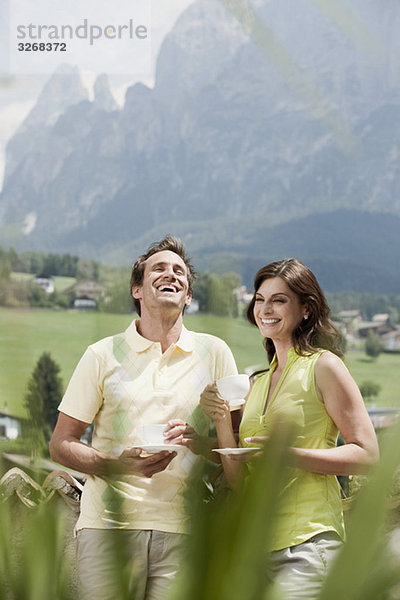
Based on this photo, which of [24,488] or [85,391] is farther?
[85,391]

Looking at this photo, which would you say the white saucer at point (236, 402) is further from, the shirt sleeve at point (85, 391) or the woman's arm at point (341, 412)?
the shirt sleeve at point (85, 391)

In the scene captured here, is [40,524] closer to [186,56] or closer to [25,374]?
[25,374]

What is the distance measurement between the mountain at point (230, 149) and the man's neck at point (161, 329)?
1931 centimetres

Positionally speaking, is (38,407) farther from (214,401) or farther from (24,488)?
(214,401)

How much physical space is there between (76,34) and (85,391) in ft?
66.8

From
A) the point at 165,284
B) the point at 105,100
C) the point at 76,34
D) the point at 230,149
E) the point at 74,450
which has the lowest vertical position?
the point at 74,450

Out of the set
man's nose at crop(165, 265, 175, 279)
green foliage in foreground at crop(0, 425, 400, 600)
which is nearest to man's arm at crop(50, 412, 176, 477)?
man's nose at crop(165, 265, 175, 279)

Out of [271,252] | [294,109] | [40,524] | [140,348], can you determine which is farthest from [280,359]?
[294,109]

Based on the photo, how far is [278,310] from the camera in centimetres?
91

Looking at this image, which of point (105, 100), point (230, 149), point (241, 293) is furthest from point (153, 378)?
point (105, 100)

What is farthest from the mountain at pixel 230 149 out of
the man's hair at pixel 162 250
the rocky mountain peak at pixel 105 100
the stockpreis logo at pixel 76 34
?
the man's hair at pixel 162 250

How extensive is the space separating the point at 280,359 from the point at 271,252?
780 inches

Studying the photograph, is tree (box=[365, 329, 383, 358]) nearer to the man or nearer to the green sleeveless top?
the green sleeveless top

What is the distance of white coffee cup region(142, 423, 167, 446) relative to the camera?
34.1 inches
